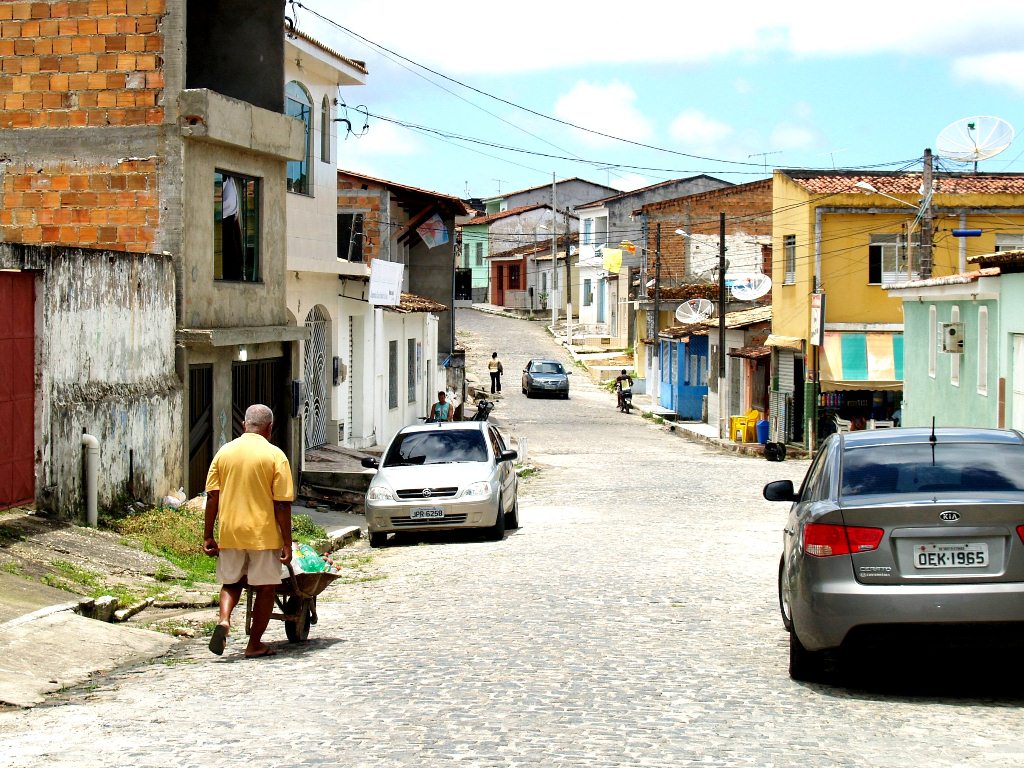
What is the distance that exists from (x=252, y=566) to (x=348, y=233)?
2745cm

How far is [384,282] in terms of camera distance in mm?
29359

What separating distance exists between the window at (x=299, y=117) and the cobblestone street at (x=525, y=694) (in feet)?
41.9

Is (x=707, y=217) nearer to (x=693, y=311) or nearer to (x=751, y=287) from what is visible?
(x=693, y=311)

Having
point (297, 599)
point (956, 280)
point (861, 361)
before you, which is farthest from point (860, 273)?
point (297, 599)

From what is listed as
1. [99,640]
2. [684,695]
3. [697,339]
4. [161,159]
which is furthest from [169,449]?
[697,339]

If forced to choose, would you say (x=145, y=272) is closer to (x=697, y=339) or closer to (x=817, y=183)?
(x=817, y=183)

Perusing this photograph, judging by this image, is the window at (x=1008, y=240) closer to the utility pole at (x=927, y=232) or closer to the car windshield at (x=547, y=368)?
the utility pole at (x=927, y=232)

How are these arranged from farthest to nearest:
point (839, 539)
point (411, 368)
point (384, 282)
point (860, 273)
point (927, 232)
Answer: point (860, 273)
point (411, 368)
point (927, 232)
point (384, 282)
point (839, 539)

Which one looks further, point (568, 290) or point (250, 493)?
point (568, 290)

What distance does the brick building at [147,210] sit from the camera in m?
15.2

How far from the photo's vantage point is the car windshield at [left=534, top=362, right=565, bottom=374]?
58.4 meters

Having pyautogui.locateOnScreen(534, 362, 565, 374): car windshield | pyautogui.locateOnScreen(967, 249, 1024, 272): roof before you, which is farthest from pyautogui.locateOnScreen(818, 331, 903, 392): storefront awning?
pyautogui.locateOnScreen(534, 362, 565, 374): car windshield

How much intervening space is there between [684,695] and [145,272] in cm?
1065

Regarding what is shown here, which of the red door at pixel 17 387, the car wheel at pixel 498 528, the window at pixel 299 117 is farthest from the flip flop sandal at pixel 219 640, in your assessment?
the window at pixel 299 117
